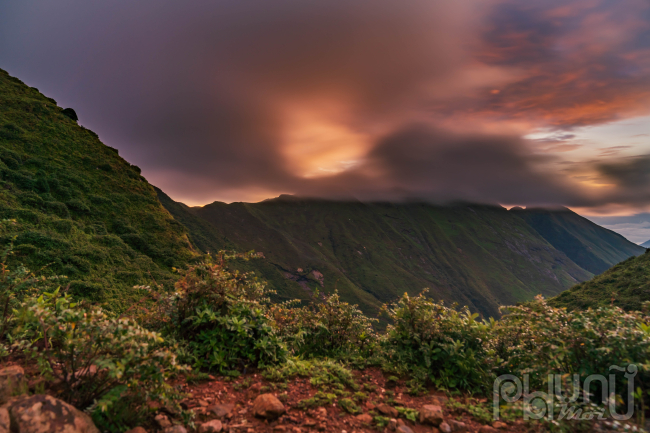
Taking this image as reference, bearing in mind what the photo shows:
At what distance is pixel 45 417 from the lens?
2613 millimetres

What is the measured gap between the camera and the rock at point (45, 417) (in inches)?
100.0

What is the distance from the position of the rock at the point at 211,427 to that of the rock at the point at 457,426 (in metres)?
3.04

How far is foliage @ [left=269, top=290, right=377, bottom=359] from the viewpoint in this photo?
6.48 m

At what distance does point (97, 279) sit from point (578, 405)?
24131mm

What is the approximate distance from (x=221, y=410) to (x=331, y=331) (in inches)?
129

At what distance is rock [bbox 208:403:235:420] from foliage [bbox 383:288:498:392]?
10.1 ft

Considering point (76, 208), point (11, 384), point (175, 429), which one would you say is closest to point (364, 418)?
point (175, 429)

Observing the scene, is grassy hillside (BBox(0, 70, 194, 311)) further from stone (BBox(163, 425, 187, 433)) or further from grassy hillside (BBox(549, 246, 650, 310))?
grassy hillside (BBox(549, 246, 650, 310))

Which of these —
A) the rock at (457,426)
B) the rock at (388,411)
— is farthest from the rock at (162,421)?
the rock at (457,426)

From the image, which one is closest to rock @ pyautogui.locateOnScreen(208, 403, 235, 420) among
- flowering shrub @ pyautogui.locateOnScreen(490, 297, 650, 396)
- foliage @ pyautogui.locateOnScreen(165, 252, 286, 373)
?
foliage @ pyautogui.locateOnScreen(165, 252, 286, 373)

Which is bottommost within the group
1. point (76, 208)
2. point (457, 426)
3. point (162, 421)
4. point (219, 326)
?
point (457, 426)

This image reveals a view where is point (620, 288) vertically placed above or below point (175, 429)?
below

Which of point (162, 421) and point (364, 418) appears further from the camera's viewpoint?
point (364, 418)

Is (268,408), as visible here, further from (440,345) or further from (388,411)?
(440,345)
